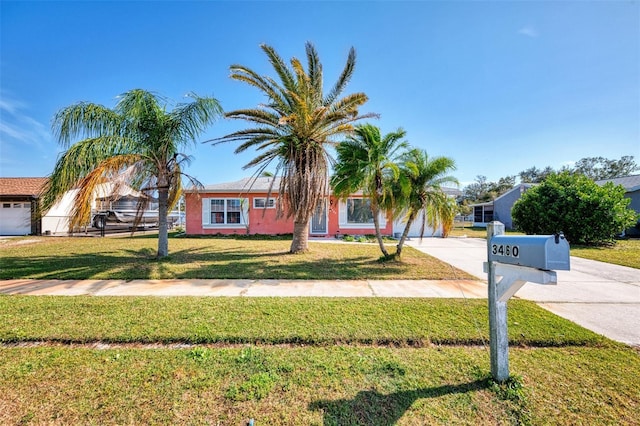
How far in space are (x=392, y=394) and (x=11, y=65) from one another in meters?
14.8

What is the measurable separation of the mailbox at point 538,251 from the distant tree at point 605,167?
61.2 m

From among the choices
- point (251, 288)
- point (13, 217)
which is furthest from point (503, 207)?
point (13, 217)

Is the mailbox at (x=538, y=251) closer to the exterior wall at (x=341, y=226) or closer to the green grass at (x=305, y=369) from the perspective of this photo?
the green grass at (x=305, y=369)

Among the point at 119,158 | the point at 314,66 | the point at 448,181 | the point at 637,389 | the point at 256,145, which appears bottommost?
the point at 637,389

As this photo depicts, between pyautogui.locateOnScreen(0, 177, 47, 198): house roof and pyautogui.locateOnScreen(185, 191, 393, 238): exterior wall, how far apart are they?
411 inches

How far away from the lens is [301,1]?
8.06m

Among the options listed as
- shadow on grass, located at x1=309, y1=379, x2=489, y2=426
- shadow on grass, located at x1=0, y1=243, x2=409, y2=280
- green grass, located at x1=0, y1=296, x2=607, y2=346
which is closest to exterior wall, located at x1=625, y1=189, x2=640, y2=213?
shadow on grass, located at x1=0, y1=243, x2=409, y2=280

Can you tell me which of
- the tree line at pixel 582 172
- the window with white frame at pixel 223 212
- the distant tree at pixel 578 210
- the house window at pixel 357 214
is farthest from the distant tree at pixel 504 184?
the window with white frame at pixel 223 212

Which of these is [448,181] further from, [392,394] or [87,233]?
[87,233]

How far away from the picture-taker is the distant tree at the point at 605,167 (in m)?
43.4

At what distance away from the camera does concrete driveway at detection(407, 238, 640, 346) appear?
3.72 m

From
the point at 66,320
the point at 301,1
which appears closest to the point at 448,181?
the point at 301,1

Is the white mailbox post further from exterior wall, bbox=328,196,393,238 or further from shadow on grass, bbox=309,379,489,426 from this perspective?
exterior wall, bbox=328,196,393,238

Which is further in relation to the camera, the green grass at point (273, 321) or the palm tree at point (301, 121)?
the palm tree at point (301, 121)
